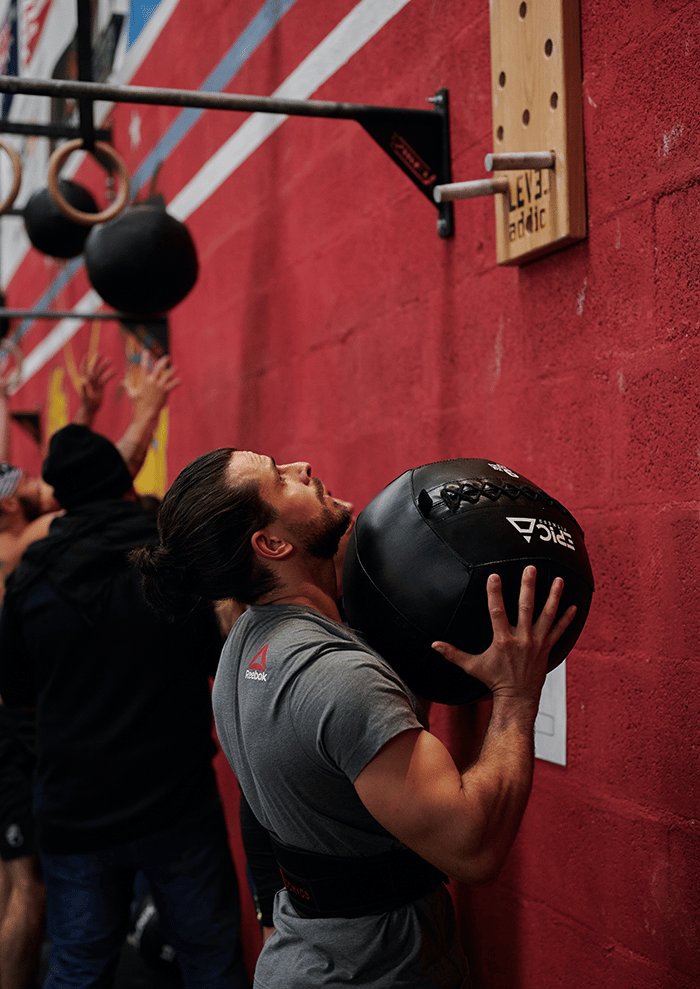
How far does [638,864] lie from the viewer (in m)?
1.61

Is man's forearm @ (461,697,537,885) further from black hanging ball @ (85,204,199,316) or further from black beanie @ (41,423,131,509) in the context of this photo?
black hanging ball @ (85,204,199,316)

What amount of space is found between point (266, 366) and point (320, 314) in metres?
0.44

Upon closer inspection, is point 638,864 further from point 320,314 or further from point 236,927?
point 320,314

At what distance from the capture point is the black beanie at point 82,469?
2.57 meters

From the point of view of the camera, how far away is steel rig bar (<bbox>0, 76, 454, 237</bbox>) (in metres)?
1.84

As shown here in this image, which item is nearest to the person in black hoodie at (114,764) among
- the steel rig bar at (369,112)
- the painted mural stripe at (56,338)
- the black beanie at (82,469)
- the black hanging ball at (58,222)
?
the black beanie at (82,469)

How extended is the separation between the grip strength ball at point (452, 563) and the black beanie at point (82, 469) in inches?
54.5

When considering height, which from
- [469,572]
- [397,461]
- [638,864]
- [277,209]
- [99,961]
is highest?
[277,209]

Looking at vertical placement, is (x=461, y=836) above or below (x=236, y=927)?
above

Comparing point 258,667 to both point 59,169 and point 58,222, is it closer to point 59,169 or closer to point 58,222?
point 59,169

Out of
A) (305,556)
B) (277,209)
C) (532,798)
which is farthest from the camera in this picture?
(277,209)

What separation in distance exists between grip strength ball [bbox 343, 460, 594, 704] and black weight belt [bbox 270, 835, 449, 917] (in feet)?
0.82

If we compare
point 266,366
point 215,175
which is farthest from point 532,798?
point 215,175

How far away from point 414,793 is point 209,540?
47 centimetres
